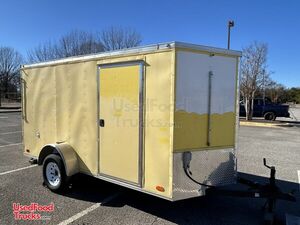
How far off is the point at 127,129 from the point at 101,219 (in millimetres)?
1451

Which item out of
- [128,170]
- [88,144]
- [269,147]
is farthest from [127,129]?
[269,147]

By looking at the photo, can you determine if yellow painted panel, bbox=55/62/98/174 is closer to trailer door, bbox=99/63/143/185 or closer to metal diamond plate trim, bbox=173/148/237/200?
trailer door, bbox=99/63/143/185

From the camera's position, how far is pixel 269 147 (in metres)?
10.7

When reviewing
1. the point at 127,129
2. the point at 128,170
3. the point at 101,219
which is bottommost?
the point at 101,219

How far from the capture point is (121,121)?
450cm

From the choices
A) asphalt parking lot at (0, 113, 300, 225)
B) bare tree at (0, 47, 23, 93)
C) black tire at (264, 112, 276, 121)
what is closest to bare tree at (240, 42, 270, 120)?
black tire at (264, 112, 276, 121)

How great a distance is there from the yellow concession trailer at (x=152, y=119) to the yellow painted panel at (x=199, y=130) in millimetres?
15

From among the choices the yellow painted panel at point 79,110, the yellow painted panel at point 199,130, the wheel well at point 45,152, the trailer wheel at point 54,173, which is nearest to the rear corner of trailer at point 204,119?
the yellow painted panel at point 199,130

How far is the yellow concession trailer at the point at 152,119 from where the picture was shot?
3916 mm

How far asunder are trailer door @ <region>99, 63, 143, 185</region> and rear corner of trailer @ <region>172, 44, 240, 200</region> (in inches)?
25.3

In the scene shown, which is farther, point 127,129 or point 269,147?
point 269,147

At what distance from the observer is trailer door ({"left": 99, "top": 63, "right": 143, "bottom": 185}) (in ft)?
14.0

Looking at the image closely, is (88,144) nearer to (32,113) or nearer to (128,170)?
(128,170)

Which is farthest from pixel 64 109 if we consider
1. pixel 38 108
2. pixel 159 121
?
pixel 159 121
